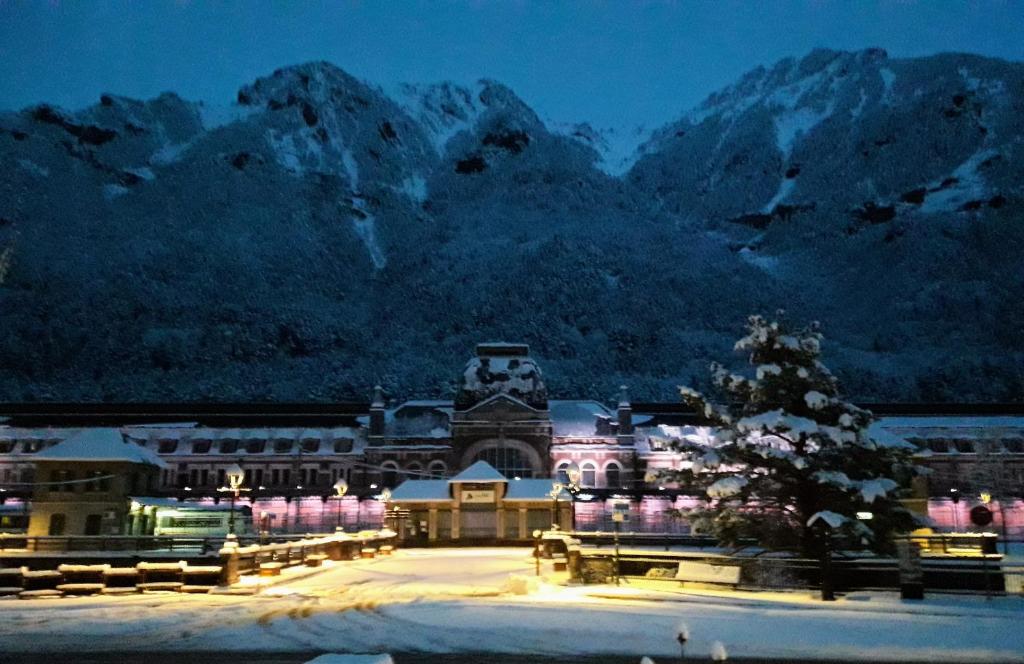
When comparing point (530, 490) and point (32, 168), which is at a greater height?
point (32, 168)

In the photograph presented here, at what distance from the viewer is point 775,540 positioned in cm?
2684

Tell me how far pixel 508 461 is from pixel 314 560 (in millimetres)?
40483

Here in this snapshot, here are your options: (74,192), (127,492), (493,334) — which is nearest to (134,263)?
(74,192)

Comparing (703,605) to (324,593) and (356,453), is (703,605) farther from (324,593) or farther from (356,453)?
(356,453)

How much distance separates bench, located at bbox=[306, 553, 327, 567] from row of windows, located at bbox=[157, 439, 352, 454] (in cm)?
4187

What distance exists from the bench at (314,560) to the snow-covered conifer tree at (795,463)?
16.1 m

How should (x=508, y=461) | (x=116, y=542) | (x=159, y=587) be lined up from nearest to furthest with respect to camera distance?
(x=159, y=587)
(x=116, y=542)
(x=508, y=461)

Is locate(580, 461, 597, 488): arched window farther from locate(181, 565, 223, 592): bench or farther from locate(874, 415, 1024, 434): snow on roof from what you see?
locate(181, 565, 223, 592): bench

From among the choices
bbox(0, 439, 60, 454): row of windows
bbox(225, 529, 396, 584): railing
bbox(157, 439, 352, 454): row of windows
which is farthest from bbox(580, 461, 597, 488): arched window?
bbox(0, 439, 60, 454): row of windows

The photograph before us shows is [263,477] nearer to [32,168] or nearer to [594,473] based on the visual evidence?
[594,473]

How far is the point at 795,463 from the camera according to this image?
25266 mm

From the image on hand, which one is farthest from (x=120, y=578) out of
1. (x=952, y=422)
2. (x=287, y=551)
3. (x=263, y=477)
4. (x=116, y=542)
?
(x=952, y=422)

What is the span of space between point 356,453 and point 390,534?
92.7ft

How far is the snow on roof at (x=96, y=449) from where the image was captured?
188 ft
